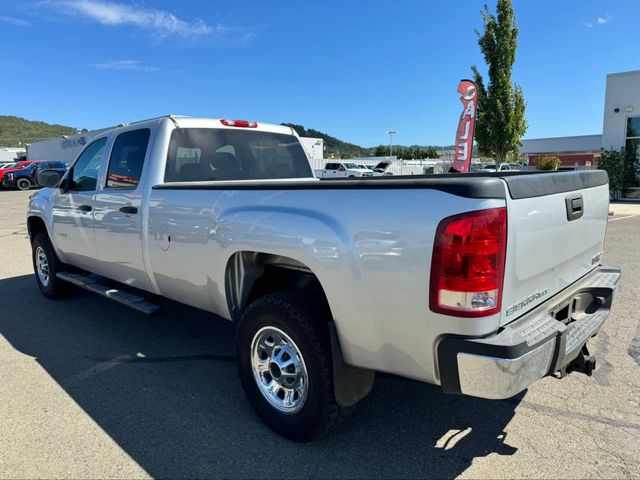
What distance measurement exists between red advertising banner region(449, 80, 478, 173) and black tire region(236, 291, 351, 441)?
12550mm

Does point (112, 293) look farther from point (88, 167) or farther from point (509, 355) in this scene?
point (509, 355)

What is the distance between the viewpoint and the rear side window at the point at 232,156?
4184 millimetres

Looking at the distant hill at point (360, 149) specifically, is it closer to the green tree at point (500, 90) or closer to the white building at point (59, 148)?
the white building at point (59, 148)

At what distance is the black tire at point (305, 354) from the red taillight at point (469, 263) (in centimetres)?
78

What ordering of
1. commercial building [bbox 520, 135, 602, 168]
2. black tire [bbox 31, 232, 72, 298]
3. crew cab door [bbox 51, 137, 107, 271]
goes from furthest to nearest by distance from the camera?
commercial building [bbox 520, 135, 602, 168]
black tire [bbox 31, 232, 72, 298]
crew cab door [bbox 51, 137, 107, 271]

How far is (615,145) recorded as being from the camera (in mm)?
21078

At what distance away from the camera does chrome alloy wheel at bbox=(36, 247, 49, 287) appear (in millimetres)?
6051

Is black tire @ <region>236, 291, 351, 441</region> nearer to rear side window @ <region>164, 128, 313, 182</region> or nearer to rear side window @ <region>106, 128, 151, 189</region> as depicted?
rear side window @ <region>164, 128, 313, 182</region>

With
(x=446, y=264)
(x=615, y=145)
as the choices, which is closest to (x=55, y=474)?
(x=446, y=264)

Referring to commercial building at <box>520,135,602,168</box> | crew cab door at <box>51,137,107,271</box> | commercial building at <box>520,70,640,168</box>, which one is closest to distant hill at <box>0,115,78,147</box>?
commercial building at <box>520,135,602,168</box>

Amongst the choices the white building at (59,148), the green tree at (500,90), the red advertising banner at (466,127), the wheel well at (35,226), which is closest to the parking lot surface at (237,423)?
the wheel well at (35,226)

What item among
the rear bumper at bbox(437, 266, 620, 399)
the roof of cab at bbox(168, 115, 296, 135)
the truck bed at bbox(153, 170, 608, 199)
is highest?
the roof of cab at bbox(168, 115, 296, 135)

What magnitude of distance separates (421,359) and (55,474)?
6.91 feet

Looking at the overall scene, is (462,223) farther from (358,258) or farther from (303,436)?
(303,436)
